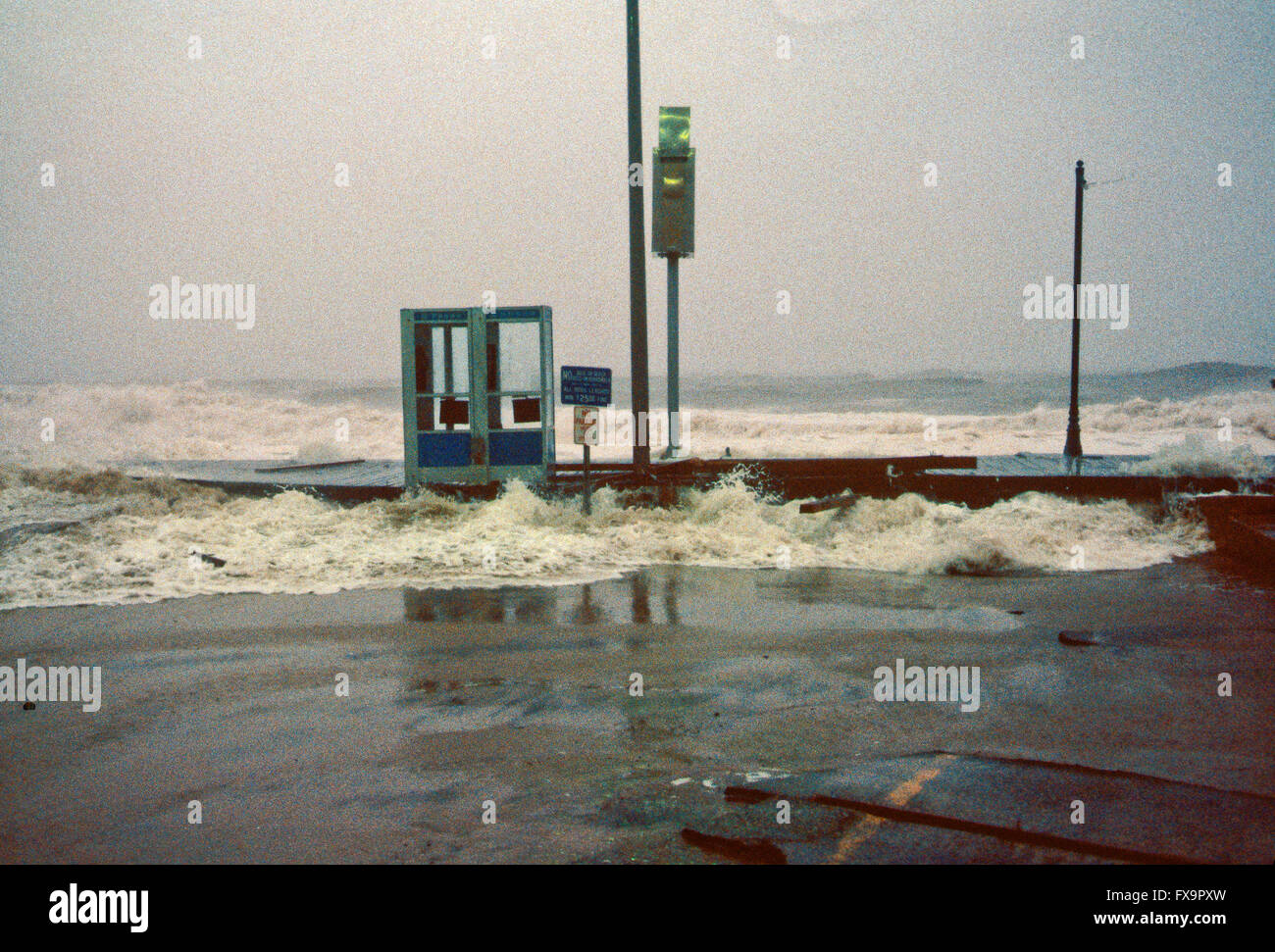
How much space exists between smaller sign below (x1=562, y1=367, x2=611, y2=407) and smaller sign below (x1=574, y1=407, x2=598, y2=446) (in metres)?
0.09

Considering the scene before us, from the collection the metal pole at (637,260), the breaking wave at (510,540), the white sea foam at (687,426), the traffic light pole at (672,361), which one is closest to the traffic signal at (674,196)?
the traffic light pole at (672,361)

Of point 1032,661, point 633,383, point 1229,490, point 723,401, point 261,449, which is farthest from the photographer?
point 723,401

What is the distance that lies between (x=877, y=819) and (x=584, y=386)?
357 inches

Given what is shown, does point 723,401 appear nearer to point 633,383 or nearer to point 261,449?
point 261,449

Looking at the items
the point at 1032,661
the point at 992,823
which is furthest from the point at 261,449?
the point at 992,823

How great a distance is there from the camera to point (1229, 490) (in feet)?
50.1

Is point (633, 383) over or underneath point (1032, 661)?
over

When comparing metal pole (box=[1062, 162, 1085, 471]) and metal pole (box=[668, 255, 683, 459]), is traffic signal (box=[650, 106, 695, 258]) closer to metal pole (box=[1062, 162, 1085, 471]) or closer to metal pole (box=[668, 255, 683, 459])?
metal pole (box=[668, 255, 683, 459])

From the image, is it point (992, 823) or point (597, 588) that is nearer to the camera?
point (992, 823)

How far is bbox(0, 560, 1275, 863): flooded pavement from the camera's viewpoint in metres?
4.43

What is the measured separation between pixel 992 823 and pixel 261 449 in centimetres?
3395

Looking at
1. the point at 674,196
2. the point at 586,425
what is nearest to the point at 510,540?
the point at 586,425

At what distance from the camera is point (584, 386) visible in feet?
42.7

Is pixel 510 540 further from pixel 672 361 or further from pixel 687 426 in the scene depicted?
pixel 687 426
